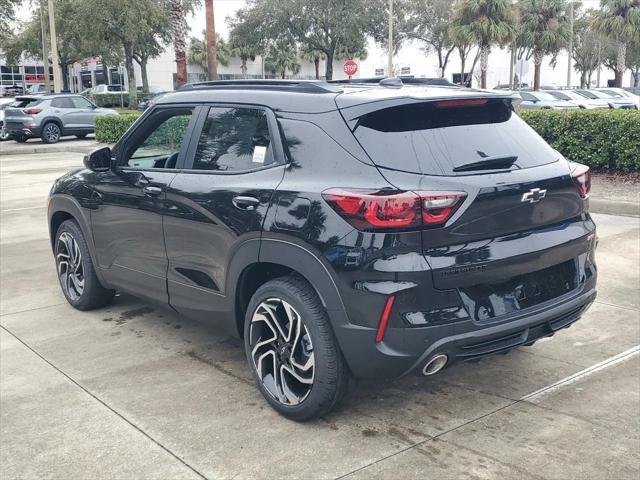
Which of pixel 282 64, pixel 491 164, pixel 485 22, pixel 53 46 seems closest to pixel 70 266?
pixel 491 164

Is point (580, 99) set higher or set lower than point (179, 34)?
lower

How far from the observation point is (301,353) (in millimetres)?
3656

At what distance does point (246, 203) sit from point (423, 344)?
1202 millimetres

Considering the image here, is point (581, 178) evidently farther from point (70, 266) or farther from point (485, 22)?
point (485, 22)

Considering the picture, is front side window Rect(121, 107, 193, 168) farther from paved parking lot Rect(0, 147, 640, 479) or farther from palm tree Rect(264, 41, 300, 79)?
palm tree Rect(264, 41, 300, 79)

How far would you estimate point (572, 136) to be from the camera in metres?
12.0

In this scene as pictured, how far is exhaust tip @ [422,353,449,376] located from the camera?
10.8 feet

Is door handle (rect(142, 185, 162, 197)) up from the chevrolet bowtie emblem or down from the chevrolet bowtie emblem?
down

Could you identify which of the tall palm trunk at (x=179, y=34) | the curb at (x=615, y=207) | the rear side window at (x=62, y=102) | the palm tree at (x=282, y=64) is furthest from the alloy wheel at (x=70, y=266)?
the palm tree at (x=282, y=64)

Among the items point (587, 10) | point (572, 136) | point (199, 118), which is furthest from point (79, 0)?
point (587, 10)

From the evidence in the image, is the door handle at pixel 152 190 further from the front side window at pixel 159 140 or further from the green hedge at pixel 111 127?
the green hedge at pixel 111 127

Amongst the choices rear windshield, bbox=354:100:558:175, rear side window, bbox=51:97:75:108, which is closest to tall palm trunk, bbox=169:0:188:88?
rear side window, bbox=51:97:75:108

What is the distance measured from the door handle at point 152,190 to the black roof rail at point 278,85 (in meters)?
0.68

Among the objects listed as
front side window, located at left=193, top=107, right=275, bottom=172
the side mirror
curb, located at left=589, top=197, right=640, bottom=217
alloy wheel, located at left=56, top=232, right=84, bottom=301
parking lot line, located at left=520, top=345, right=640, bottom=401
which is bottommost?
parking lot line, located at left=520, top=345, right=640, bottom=401
